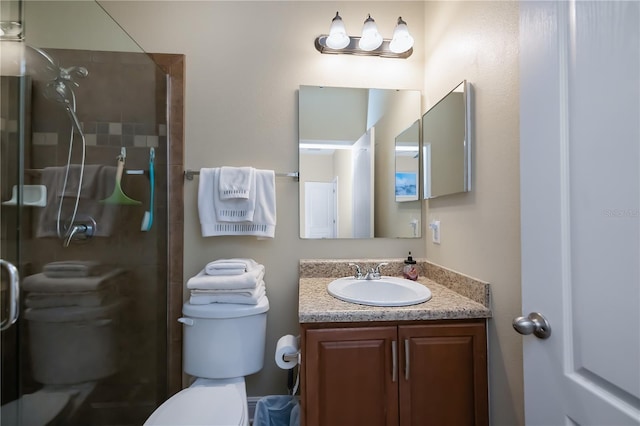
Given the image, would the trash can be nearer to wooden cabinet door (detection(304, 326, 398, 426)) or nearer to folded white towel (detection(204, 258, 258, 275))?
wooden cabinet door (detection(304, 326, 398, 426))

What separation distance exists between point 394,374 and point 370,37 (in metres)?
1.65

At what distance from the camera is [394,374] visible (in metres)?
1.04

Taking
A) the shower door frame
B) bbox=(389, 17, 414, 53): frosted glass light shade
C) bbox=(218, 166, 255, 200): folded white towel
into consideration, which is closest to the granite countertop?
bbox=(218, 166, 255, 200): folded white towel

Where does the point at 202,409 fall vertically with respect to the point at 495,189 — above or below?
below

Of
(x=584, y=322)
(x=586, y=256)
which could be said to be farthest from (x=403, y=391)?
(x=586, y=256)

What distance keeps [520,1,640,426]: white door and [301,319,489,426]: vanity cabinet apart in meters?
0.32

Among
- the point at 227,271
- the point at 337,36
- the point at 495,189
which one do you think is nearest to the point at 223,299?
the point at 227,271

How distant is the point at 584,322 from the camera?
58 cm

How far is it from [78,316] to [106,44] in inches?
53.3

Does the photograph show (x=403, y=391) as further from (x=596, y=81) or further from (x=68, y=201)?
(x=68, y=201)

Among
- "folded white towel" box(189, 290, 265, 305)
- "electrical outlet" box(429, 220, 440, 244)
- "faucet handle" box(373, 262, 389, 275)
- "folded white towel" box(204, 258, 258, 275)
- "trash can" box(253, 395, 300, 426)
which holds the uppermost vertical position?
"electrical outlet" box(429, 220, 440, 244)

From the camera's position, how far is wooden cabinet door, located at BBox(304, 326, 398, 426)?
1.02m

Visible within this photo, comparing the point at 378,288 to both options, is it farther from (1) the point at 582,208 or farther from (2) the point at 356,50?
(2) the point at 356,50

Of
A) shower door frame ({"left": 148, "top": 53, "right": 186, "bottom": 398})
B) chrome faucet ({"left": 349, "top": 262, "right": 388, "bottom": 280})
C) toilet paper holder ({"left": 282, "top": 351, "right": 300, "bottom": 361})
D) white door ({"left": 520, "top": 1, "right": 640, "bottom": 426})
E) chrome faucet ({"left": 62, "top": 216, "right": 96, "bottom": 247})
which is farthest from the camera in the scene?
shower door frame ({"left": 148, "top": 53, "right": 186, "bottom": 398})
